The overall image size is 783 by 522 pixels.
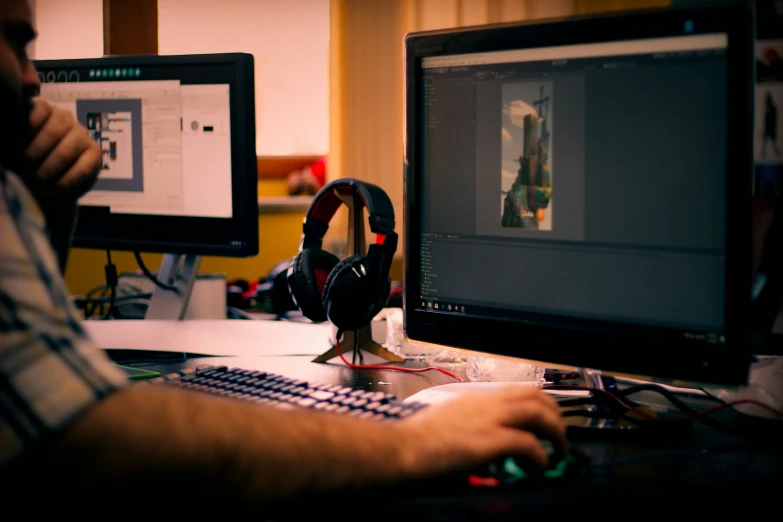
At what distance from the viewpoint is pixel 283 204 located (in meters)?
2.96

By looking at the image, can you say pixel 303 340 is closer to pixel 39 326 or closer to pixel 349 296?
pixel 349 296

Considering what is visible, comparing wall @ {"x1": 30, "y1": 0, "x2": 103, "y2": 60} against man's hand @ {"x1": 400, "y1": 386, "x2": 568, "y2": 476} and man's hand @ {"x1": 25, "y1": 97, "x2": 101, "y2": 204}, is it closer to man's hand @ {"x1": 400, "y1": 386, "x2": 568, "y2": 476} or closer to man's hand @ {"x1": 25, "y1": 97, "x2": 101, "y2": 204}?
man's hand @ {"x1": 25, "y1": 97, "x2": 101, "y2": 204}

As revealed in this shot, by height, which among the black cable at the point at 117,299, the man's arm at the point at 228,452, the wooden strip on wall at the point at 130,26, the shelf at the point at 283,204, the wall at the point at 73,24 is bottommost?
the black cable at the point at 117,299

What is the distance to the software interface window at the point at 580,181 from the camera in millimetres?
716

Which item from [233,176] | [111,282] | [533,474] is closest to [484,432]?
[533,474]

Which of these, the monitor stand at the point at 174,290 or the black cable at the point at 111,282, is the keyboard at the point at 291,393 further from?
the black cable at the point at 111,282

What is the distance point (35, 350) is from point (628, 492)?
47 centimetres

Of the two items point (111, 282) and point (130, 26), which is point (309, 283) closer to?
point (111, 282)

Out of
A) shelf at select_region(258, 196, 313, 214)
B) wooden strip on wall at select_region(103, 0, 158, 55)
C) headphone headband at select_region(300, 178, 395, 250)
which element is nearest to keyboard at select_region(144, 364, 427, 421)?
headphone headband at select_region(300, 178, 395, 250)

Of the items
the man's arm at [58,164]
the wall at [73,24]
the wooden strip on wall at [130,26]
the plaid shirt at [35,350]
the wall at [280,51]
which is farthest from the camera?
the wall at [280,51]

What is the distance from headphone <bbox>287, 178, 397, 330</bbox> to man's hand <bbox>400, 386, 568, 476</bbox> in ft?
1.24

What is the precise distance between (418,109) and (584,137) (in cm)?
23

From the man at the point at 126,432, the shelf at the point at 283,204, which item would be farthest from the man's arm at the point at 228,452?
the shelf at the point at 283,204

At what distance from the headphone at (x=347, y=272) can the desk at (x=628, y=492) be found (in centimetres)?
41
